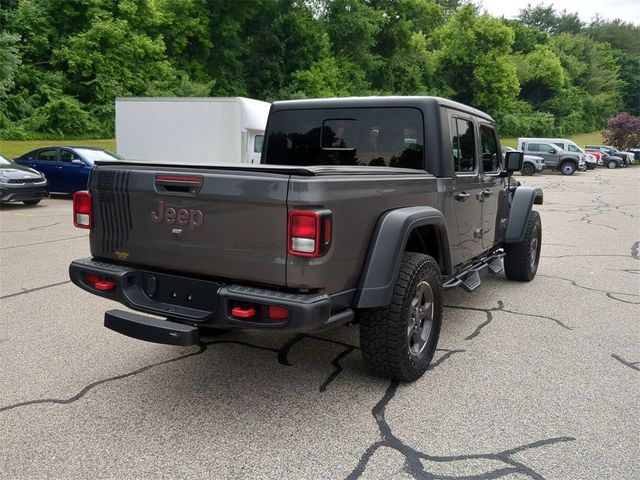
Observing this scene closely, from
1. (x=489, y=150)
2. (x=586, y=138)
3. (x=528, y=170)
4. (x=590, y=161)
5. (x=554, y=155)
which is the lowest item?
(x=528, y=170)

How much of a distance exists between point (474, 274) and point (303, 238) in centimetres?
262

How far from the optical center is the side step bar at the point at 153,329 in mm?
3039

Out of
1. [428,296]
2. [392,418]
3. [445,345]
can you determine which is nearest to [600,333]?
[445,345]

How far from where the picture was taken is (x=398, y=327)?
11.3 feet

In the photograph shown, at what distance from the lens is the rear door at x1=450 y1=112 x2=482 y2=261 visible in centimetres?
455

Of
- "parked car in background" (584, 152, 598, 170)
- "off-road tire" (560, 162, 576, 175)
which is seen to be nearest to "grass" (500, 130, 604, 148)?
"parked car in background" (584, 152, 598, 170)

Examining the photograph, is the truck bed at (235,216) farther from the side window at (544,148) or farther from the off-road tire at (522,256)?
the side window at (544,148)

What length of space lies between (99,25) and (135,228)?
34321 millimetres

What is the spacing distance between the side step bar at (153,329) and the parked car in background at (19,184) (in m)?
11.4

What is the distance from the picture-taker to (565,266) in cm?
786

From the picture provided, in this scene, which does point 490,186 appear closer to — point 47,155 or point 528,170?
point 47,155

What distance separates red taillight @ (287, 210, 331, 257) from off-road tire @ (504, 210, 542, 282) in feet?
13.4

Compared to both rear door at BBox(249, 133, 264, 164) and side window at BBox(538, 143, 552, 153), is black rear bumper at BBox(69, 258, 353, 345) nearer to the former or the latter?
rear door at BBox(249, 133, 264, 164)

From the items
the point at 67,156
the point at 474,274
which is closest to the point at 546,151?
the point at 67,156
